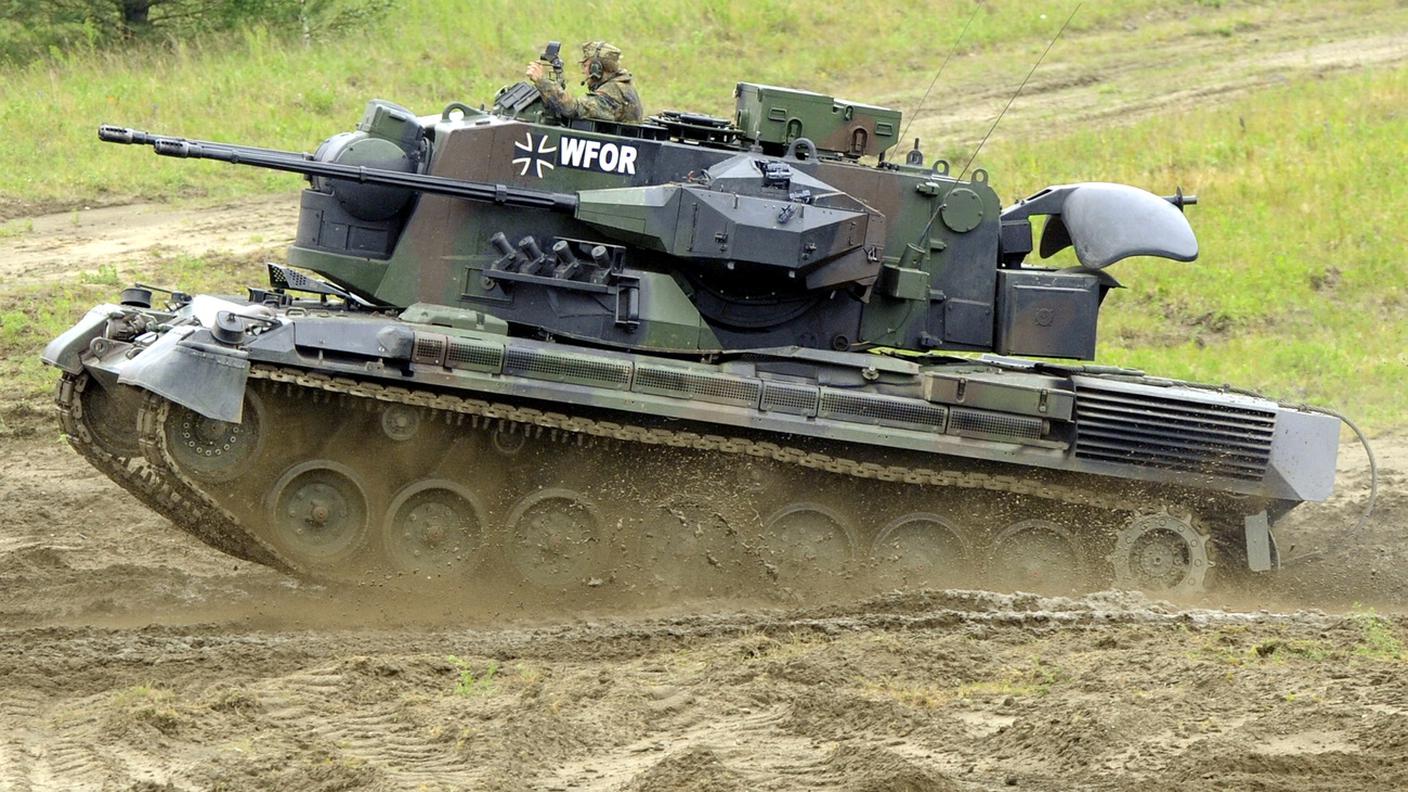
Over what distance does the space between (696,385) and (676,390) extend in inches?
5.7

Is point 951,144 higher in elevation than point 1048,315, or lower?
higher

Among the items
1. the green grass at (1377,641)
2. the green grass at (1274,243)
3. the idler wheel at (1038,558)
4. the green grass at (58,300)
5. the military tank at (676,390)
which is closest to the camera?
the green grass at (1377,641)

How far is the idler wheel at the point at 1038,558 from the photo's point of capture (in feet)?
42.6

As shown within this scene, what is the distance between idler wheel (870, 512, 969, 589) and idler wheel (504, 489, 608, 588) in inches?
81.4

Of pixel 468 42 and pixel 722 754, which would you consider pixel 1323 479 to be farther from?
pixel 468 42

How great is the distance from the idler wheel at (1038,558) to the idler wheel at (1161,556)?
1.03 ft

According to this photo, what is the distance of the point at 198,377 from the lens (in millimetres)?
10945

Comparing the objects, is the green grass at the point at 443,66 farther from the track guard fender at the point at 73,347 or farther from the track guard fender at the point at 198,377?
the track guard fender at the point at 198,377

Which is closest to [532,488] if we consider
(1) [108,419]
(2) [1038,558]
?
(1) [108,419]

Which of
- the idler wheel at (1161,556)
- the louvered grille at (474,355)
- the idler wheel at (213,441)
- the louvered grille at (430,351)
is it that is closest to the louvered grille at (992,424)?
the idler wheel at (1161,556)

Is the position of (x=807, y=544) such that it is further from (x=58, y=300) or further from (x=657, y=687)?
(x=58, y=300)

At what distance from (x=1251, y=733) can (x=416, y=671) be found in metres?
4.56

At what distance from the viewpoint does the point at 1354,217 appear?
22547 millimetres

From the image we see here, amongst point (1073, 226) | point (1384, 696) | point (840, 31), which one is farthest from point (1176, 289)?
point (1384, 696)
